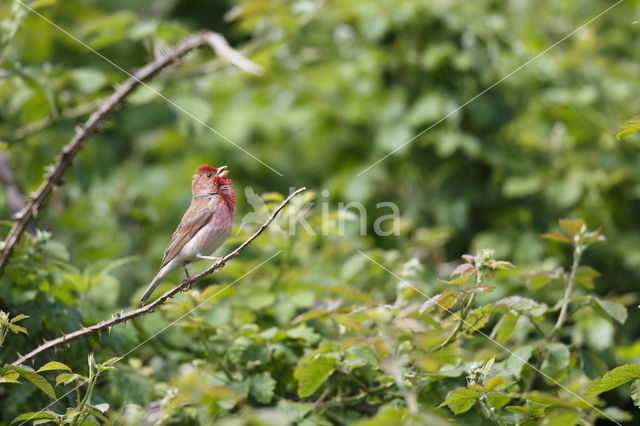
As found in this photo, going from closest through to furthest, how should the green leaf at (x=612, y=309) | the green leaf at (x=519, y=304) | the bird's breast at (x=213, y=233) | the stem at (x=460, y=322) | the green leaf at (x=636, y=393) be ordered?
the bird's breast at (x=213, y=233)
the green leaf at (x=636, y=393)
the stem at (x=460, y=322)
the green leaf at (x=519, y=304)
the green leaf at (x=612, y=309)

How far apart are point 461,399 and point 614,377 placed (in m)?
0.46


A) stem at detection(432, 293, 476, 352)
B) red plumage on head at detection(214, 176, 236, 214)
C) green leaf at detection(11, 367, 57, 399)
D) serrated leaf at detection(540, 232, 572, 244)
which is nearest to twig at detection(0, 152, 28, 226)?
green leaf at detection(11, 367, 57, 399)

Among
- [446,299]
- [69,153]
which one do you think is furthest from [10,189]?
[446,299]

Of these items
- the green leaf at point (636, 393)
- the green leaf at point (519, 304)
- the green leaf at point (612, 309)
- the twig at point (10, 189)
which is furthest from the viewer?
the twig at point (10, 189)

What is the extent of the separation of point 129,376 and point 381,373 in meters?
0.93

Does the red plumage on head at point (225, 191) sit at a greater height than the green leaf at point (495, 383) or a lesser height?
greater

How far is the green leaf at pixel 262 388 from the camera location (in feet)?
7.14

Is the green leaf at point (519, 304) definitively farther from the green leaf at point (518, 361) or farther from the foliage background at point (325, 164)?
the foliage background at point (325, 164)

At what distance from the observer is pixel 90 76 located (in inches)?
131

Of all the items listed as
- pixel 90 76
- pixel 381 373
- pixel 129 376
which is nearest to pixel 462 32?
pixel 90 76

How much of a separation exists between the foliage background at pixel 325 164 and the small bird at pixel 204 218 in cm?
58

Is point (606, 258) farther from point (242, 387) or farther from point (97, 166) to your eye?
point (97, 166)

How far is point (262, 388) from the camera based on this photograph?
2.21 m

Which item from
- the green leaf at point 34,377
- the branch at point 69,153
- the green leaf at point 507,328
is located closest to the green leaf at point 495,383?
the green leaf at point 507,328
